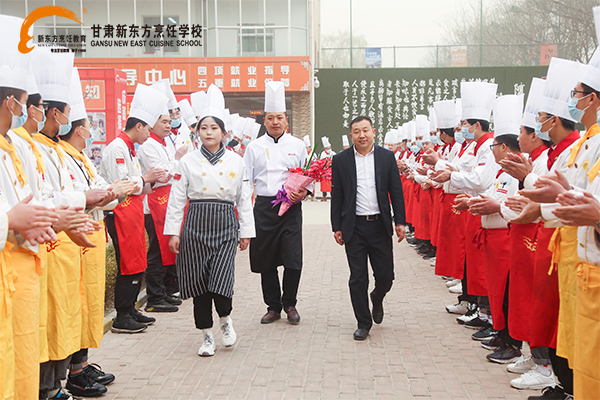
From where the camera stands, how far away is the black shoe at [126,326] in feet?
19.3

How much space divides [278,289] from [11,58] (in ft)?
13.9

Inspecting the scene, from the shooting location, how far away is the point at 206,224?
5094 mm

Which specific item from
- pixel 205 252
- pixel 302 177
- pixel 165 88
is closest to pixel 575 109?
pixel 302 177

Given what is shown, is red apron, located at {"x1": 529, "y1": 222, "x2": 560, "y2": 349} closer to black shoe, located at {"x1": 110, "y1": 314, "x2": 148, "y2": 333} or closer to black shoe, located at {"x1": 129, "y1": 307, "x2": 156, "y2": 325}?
black shoe, located at {"x1": 110, "y1": 314, "x2": 148, "y2": 333}

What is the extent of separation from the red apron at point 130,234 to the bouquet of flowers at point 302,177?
58.9 inches

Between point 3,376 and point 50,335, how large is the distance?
107cm

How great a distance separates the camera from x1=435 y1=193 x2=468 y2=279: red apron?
21.9 feet

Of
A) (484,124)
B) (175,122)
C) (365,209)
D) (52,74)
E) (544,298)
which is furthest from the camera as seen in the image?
(175,122)

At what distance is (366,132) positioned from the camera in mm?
5840

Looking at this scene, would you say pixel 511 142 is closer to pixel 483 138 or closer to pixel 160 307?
pixel 483 138

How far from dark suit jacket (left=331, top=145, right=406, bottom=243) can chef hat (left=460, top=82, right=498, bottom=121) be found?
121 cm

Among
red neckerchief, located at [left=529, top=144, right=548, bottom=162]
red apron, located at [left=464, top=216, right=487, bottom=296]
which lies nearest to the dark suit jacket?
red apron, located at [left=464, top=216, right=487, bottom=296]

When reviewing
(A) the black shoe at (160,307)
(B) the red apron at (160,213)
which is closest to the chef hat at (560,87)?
(B) the red apron at (160,213)

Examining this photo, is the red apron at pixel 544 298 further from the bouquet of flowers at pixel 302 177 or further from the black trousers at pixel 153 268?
the black trousers at pixel 153 268
